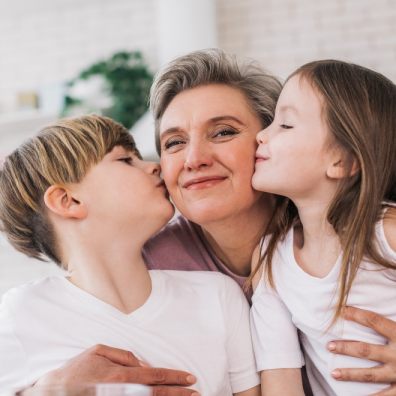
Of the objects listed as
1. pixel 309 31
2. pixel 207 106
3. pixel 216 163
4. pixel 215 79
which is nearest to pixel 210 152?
pixel 216 163

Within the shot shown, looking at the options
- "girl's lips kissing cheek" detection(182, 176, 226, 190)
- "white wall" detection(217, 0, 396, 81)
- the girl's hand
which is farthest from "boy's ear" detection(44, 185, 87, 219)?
"white wall" detection(217, 0, 396, 81)

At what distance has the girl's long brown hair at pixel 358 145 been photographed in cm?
128

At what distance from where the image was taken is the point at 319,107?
52.2 inches

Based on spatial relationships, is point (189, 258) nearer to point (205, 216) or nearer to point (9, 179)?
point (205, 216)

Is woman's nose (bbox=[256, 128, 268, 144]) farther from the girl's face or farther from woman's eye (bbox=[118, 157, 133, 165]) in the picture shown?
woman's eye (bbox=[118, 157, 133, 165])

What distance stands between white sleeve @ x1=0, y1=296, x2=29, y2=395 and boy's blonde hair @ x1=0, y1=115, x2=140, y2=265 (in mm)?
260

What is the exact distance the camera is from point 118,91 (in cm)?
377

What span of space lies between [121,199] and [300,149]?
443mm

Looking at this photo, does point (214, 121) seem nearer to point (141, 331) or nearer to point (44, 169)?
point (44, 169)

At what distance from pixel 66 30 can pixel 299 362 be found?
12.4 feet

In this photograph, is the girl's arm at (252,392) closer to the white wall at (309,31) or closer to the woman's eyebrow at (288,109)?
the woman's eyebrow at (288,109)

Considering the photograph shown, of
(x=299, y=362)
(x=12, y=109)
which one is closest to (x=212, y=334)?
(x=299, y=362)

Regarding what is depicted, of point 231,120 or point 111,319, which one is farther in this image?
point 231,120

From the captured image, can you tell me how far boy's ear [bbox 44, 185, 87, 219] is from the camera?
138 cm
